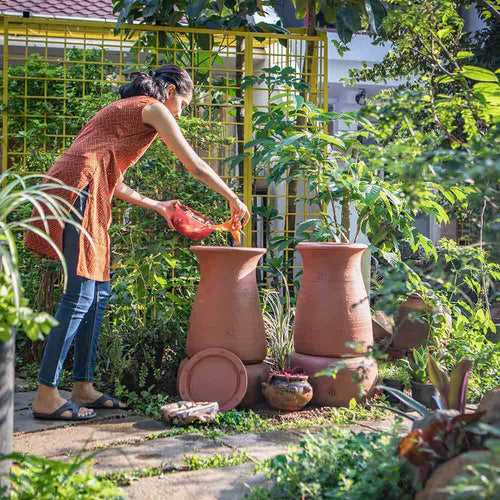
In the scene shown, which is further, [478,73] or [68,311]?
[68,311]

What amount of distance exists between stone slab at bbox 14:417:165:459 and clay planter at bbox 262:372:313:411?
0.55 meters

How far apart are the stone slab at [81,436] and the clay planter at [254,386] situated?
0.49 meters

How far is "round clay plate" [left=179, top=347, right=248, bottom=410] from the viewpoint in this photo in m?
3.56

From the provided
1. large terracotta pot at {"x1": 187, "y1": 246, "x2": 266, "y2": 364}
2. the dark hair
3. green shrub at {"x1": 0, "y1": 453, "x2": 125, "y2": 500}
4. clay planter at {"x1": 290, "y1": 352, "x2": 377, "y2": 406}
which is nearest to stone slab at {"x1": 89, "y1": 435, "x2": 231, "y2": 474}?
green shrub at {"x1": 0, "y1": 453, "x2": 125, "y2": 500}

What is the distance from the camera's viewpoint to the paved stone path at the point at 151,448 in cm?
242

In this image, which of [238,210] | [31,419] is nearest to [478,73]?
[238,210]

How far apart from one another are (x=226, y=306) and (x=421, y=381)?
105cm

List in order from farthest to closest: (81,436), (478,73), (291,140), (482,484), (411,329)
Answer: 1. (411,329)
2. (291,140)
3. (81,436)
4. (478,73)
5. (482,484)

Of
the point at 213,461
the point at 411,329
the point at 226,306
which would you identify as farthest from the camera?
the point at 411,329

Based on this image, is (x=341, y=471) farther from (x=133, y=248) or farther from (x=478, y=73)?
(x=133, y=248)

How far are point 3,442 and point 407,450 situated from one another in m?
1.06

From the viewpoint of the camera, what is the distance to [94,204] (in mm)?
3357

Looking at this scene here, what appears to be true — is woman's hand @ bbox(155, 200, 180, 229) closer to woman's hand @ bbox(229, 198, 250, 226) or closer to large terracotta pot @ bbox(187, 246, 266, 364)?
large terracotta pot @ bbox(187, 246, 266, 364)

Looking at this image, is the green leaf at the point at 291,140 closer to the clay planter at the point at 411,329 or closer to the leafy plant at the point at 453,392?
the clay planter at the point at 411,329
